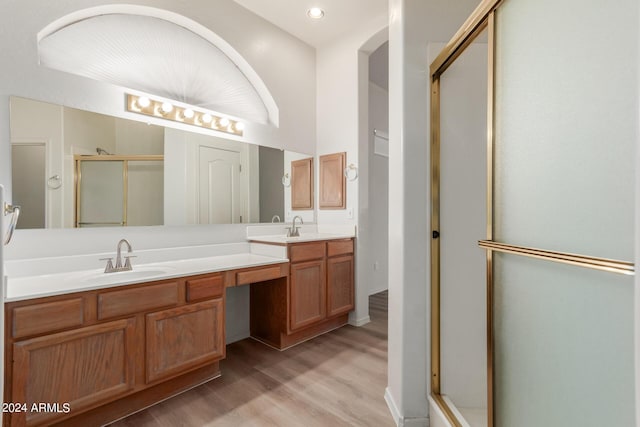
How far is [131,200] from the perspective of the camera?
222 centimetres

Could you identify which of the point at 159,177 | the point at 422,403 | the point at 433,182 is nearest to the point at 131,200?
the point at 159,177

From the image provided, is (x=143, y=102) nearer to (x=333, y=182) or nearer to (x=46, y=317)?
(x=46, y=317)

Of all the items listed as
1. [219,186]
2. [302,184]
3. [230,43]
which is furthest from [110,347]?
[230,43]

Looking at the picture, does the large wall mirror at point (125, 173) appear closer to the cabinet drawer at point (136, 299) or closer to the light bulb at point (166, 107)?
the light bulb at point (166, 107)

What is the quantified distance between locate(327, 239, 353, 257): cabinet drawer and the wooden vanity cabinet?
118 cm

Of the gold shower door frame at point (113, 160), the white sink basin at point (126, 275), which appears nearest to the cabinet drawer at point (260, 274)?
the white sink basin at point (126, 275)

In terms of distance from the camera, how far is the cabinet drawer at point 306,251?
266 centimetres

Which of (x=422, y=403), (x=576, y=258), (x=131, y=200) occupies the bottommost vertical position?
(x=422, y=403)

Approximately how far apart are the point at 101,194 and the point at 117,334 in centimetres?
99

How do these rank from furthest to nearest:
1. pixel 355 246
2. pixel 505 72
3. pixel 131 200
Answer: pixel 355 246 → pixel 131 200 → pixel 505 72

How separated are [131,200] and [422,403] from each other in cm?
231

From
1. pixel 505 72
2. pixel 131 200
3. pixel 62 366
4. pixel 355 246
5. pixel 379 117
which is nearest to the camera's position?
pixel 505 72

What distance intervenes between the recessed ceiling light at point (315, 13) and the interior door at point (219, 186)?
5.00ft

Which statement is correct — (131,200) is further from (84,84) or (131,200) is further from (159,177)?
(84,84)
